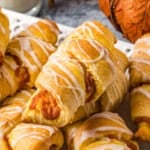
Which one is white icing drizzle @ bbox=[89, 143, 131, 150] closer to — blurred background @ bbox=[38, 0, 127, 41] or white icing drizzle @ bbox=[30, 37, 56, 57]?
white icing drizzle @ bbox=[30, 37, 56, 57]

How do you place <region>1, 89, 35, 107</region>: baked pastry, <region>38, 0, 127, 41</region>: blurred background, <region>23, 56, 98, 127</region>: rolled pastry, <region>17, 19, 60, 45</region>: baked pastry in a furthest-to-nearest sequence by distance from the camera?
<region>38, 0, 127, 41</region>: blurred background
<region>17, 19, 60, 45</region>: baked pastry
<region>1, 89, 35, 107</region>: baked pastry
<region>23, 56, 98, 127</region>: rolled pastry

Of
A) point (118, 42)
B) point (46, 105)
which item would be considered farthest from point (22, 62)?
point (118, 42)

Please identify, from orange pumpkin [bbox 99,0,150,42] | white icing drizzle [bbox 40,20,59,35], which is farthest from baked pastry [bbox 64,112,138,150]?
orange pumpkin [bbox 99,0,150,42]

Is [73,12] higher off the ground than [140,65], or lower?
lower

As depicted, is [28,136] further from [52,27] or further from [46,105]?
[52,27]

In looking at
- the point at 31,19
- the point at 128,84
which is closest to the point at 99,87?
the point at 128,84

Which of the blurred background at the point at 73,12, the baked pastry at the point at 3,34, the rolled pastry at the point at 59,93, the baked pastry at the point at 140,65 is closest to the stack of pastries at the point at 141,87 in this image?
the baked pastry at the point at 140,65

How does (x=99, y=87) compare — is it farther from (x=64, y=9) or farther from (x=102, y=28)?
(x=64, y=9)
